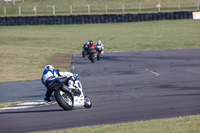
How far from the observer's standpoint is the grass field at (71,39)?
2964cm

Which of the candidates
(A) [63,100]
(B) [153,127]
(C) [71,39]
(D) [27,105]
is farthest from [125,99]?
(C) [71,39]

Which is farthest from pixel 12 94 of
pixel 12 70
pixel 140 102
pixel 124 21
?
pixel 124 21

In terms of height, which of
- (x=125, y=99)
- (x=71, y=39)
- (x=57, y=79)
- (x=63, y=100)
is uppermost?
(x=57, y=79)

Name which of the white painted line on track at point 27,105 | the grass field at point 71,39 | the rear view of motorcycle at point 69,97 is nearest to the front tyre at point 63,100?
the rear view of motorcycle at point 69,97

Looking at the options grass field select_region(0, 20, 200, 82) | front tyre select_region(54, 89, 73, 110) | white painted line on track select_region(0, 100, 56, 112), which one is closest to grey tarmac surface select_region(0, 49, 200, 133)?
front tyre select_region(54, 89, 73, 110)

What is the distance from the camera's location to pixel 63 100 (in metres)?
11.2

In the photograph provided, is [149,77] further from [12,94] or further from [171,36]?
[171,36]

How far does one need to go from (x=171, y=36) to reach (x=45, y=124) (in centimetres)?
3479

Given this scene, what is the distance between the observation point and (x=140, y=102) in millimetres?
12672

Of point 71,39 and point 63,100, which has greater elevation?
point 63,100

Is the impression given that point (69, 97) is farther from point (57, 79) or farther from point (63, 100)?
point (57, 79)

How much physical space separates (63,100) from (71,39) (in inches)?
1322

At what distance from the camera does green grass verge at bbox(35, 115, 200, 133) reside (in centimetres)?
839

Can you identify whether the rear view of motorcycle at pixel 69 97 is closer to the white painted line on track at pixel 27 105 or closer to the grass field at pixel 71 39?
the white painted line on track at pixel 27 105
